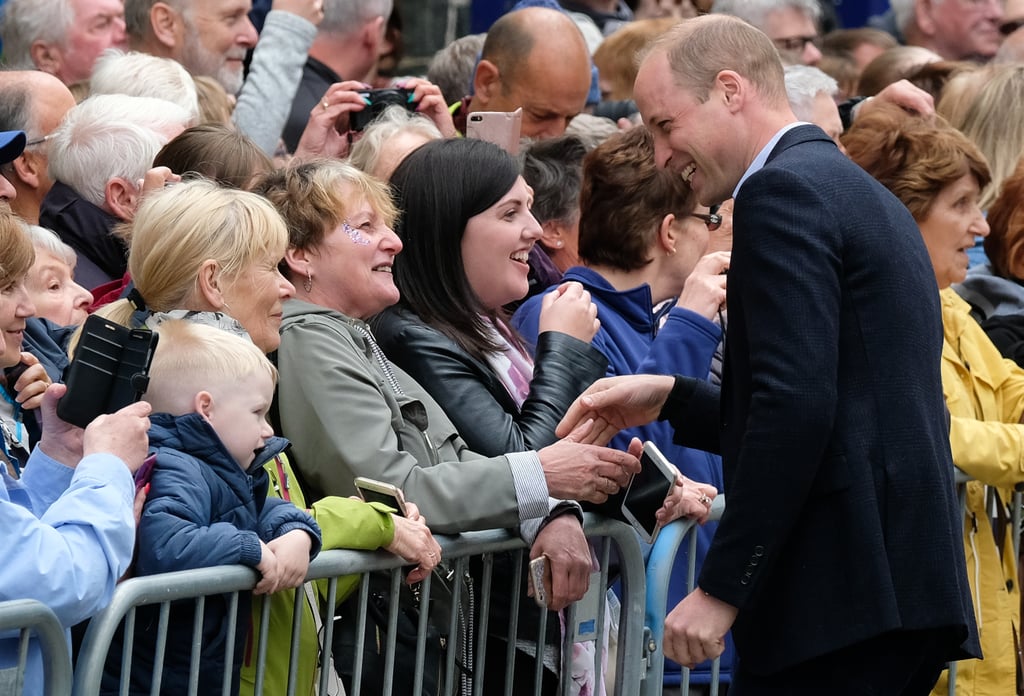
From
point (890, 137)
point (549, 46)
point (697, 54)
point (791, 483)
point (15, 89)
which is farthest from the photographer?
point (549, 46)

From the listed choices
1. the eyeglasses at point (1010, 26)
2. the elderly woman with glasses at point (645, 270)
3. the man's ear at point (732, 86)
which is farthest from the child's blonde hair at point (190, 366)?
the eyeglasses at point (1010, 26)

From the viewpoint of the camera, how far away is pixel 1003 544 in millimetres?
5176

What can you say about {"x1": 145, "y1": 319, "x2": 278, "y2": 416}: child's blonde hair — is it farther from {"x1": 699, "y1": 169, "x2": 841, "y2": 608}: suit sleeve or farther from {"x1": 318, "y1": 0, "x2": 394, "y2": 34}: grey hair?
{"x1": 318, "y1": 0, "x2": 394, "y2": 34}: grey hair

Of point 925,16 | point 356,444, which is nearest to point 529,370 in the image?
point 356,444

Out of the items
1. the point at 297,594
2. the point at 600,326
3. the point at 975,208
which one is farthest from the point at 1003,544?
the point at 297,594

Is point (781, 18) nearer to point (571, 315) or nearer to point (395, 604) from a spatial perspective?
point (571, 315)

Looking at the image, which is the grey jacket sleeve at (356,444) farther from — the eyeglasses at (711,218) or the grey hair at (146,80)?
the grey hair at (146,80)

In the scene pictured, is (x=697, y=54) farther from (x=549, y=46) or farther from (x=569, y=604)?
(x=549, y=46)

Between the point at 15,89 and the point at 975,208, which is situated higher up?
the point at 15,89

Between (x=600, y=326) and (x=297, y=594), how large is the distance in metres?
1.46

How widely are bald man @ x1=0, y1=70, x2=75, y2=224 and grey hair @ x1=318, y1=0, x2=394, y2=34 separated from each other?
2274mm

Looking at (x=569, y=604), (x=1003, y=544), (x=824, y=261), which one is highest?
(x=824, y=261)

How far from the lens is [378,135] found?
204 inches

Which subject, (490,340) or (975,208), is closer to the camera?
(490,340)
